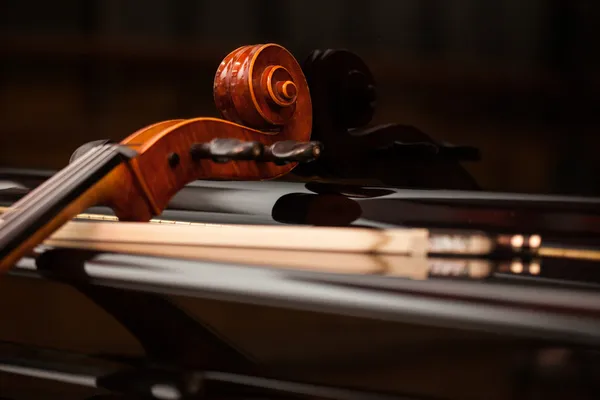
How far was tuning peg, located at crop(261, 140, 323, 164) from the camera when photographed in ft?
2.19

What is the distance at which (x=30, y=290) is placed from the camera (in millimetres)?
553

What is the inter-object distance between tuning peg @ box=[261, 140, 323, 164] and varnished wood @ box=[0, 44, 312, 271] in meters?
0.08

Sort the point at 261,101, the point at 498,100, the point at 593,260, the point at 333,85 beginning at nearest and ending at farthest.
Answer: the point at 593,260, the point at 261,101, the point at 333,85, the point at 498,100

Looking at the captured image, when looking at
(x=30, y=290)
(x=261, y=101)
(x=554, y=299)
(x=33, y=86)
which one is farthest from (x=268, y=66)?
(x=33, y=86)

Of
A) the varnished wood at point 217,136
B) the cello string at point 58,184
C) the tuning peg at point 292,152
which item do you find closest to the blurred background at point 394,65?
the varnished wood at point 217,136

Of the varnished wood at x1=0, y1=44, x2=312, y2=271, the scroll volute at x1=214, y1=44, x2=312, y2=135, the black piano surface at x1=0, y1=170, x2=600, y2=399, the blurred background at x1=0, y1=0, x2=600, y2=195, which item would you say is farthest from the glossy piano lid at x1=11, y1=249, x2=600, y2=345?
the blurred background at x1=0, y1=0, x2=600, y2=195

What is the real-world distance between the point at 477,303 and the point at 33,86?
1502mm

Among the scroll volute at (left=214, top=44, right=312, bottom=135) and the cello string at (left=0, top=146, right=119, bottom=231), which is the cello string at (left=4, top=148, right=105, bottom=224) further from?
the scroll volute at (left=214, top=44, right=312, bottom=135)

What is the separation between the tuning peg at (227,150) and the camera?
25.6 inches

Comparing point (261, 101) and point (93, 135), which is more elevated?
point (261, 101)

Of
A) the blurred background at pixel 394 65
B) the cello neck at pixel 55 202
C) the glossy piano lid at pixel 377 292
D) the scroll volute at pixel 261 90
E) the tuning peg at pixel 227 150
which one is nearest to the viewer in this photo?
the glossy piano lid at pixel 377 292

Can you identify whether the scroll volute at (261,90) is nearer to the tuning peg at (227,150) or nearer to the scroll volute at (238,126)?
the scroll volute at (238,126)

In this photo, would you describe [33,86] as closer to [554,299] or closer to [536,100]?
[536,100]

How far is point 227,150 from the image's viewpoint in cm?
66
